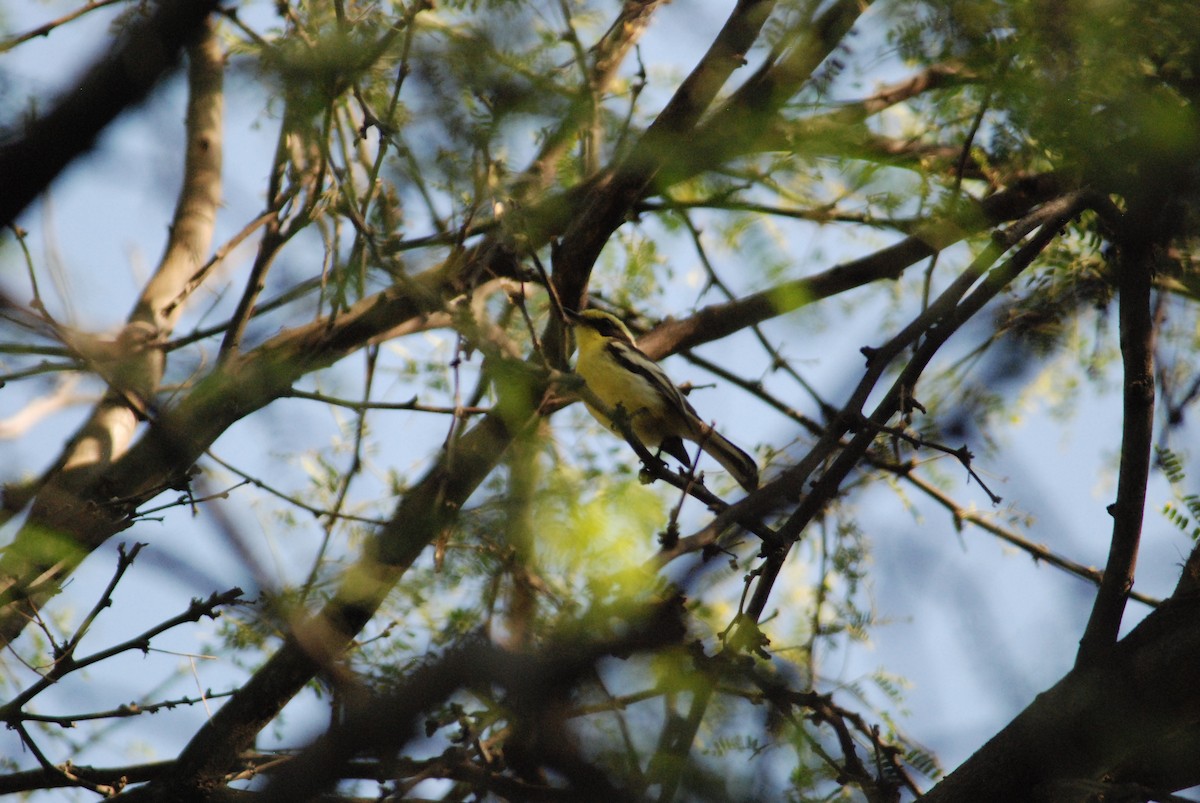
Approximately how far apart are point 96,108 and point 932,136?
520 centimetres

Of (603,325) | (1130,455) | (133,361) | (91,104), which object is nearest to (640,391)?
(603,325)

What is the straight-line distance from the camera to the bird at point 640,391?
4.78 meters

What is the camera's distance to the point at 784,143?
3287 millimetres

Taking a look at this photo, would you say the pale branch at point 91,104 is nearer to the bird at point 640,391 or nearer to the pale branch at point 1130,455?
the pale branch at point 1130,455

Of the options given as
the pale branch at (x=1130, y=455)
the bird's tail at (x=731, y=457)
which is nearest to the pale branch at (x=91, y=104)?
the pale branch at (x=1130, y=455)

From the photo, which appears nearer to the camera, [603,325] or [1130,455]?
[1130,455]

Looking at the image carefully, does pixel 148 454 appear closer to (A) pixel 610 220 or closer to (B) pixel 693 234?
(A) pixel 610 220

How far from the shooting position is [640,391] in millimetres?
5297

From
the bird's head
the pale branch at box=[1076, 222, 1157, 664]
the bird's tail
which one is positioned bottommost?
the pale branch at box=[1076, 222, 1157, 664]

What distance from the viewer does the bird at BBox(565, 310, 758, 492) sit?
4.78 metres

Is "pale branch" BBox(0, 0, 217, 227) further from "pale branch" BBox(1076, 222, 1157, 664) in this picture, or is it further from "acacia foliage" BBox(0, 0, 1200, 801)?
"pale branch" BBox(1076, 222, 1157, 664)

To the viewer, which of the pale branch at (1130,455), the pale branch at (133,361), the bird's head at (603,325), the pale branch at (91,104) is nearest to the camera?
the pale branch at (91,104)

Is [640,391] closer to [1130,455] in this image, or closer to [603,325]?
[603,325]

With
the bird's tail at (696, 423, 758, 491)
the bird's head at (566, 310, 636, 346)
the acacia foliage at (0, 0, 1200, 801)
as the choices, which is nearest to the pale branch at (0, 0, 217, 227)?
the acacia foliage at (0, 0, 1200, 801)
